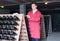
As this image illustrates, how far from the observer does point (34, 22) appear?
3.95 m

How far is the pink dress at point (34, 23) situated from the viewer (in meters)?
3.91

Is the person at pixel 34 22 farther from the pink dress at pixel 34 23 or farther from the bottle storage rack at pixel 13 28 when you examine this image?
the bottle storage rack at pixel 13 28

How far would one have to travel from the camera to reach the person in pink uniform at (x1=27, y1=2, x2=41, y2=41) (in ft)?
12.8

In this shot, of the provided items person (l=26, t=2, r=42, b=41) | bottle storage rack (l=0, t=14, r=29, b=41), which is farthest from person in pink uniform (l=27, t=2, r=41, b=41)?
bottle storage rack (l=0, t=14, r=29, b=41)

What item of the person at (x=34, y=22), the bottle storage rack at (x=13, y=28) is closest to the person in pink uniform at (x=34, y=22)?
the person at (x=34, y=22)

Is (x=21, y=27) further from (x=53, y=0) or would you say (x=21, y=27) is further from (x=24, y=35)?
(x=53, y=0)

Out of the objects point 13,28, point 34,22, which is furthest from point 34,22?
point 13,28

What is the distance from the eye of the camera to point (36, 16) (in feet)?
12.8

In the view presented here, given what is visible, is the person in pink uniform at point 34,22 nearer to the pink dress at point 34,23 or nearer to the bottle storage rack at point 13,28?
the pink dress at point 34,23

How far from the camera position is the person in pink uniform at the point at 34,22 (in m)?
3.91

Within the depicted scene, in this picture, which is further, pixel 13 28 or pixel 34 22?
pixel 34 22

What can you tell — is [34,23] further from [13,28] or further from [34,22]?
[13,28]

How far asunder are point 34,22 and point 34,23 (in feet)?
0.07

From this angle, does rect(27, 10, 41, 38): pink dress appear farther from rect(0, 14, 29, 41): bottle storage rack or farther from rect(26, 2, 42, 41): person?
rect(0, 14, 29, 41): bottle storage rack
